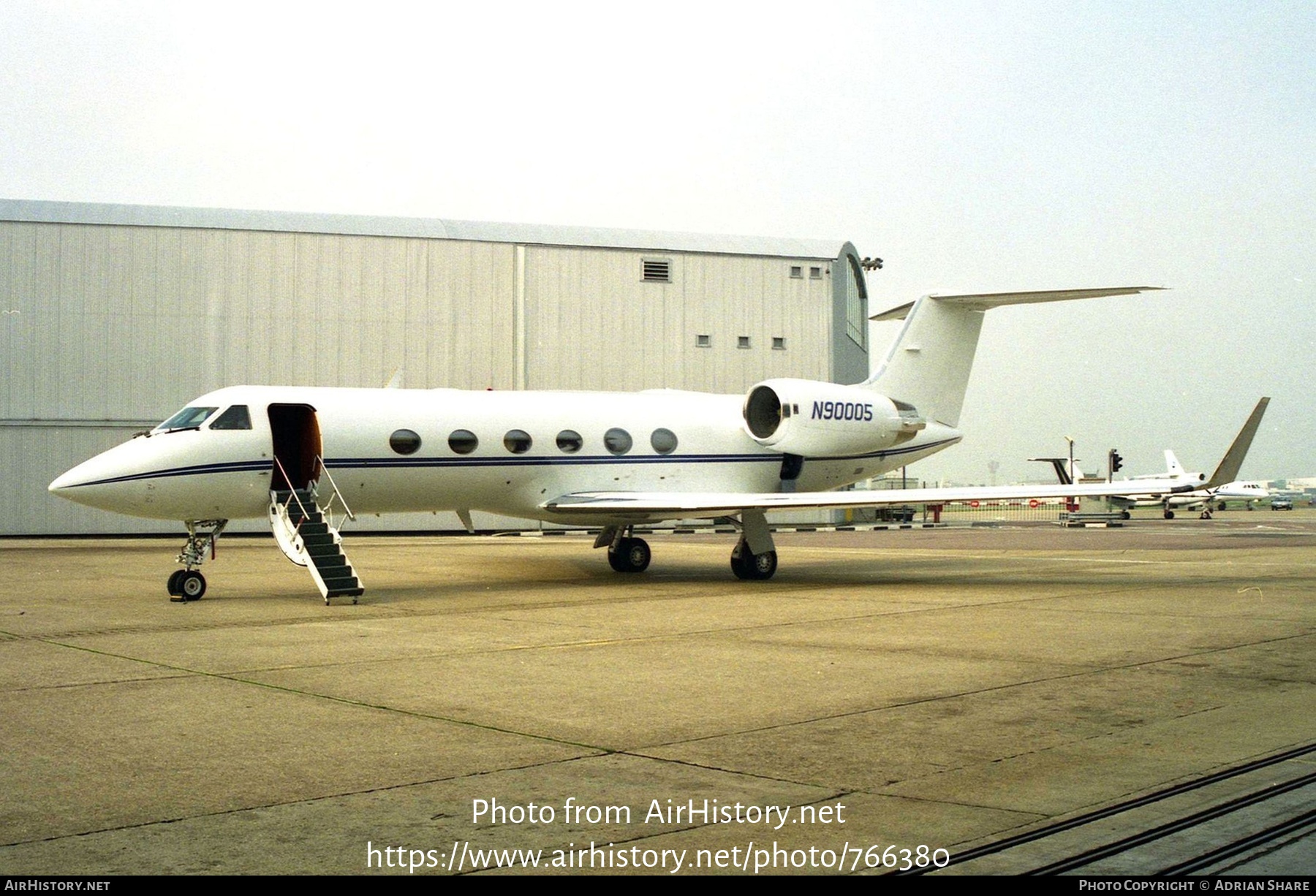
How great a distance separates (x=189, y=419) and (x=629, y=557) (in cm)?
741

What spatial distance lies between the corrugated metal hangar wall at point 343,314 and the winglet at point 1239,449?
2046 cm

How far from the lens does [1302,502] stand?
99.8 metres

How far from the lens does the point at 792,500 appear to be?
16156mm

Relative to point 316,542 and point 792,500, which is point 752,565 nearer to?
point 792,500

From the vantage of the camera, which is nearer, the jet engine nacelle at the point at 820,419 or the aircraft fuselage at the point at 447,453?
the aircraft fuselage at the point at 447,453

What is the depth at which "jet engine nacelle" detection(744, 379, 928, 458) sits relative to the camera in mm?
18938

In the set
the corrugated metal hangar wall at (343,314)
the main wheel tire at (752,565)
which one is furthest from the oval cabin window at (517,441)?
the corrugated metal hangar wall at (343,314)

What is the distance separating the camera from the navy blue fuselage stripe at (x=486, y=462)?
1422cm

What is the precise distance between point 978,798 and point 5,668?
281 inches

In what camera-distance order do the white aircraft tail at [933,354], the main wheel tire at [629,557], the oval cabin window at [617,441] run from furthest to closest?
1. the white aircraft tail at [933,354]
2. the main wheel tire at [629,557]
3. the oval cabin window at [617,441]

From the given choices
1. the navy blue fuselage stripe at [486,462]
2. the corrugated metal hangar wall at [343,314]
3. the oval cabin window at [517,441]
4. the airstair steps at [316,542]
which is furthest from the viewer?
the corrugated metal hangar wall at [343,314]

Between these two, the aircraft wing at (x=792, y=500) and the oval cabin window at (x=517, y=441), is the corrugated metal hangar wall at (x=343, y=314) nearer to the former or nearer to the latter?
the oval cabin window at (x=517, y=441)

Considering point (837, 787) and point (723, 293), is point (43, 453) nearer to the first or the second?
point (723, 293)

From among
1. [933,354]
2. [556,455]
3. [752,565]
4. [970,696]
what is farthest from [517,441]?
[970,696]
